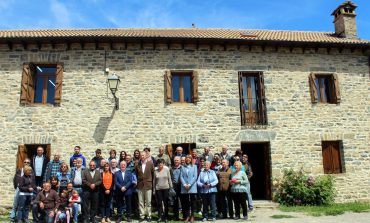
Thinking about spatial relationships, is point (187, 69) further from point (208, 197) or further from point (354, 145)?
point (354, 145)

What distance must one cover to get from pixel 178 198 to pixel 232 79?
16.6 feet

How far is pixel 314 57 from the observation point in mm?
12094

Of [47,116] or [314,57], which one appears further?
[314,57]

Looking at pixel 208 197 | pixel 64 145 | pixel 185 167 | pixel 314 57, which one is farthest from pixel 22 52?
pixel 314 57

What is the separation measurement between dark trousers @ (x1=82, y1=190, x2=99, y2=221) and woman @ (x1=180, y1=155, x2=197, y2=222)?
79.9 inches

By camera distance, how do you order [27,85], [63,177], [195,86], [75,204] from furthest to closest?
[195,86], [27,85], [63,177], [75,204]

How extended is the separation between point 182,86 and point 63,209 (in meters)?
5.69

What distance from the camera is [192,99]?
1126 cm

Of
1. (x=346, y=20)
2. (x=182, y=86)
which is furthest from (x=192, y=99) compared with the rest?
(x=346, y=20)

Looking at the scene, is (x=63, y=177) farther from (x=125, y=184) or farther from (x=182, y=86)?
(x=182, y=86)

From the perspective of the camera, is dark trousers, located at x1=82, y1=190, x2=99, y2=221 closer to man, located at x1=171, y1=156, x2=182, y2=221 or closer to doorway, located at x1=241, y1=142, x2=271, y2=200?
man, located at x1=171, y1=156, x2=182, y2=221

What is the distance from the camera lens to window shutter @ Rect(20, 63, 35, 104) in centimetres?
1063

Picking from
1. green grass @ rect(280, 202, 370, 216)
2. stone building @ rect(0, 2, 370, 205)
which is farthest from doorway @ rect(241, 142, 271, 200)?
green grass @ rect(280, 202, 370, 216)

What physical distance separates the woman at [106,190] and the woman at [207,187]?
2.12 metres
